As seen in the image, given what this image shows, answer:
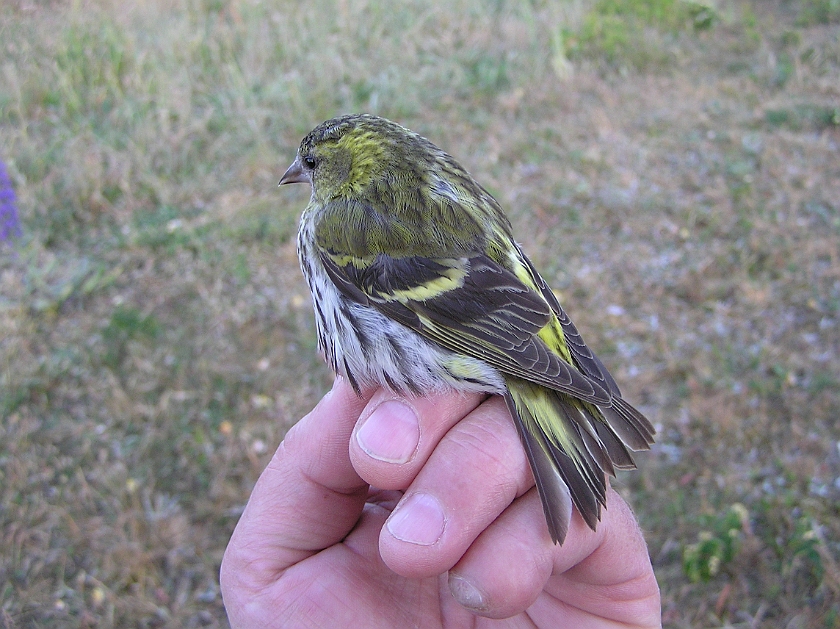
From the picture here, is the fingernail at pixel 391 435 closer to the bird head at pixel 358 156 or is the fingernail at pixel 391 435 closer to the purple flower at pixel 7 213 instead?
the bird head at pixel 358 156

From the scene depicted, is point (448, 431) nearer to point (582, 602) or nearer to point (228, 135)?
point (582, 602)

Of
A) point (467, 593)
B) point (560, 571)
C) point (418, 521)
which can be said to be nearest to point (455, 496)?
point (418, 521)

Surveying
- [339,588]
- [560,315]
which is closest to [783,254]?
[560,315]

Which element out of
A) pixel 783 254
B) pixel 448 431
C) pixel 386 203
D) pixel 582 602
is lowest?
pixel 783 254

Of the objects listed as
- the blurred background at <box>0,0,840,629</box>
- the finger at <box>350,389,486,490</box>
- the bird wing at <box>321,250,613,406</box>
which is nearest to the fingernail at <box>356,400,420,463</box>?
the finger at <box>350,389,486,490</box>

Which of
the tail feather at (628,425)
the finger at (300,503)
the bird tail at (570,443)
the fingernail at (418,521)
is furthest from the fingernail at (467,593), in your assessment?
the tail feather at (628,425)

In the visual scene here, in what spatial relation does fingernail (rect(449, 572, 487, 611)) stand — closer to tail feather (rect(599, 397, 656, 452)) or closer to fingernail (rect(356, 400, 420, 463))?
fingernail (rect(356, 400, 420, 463))
